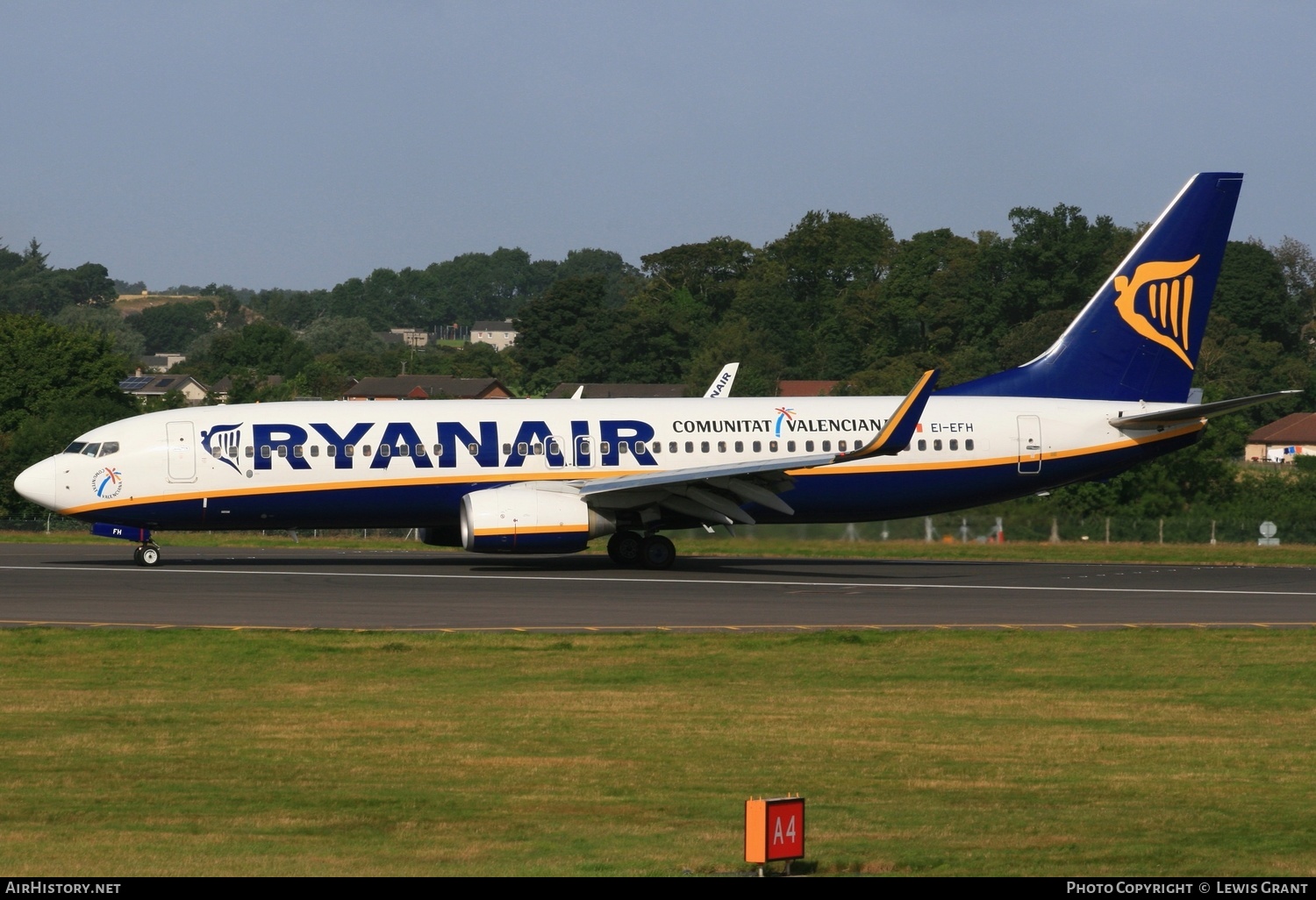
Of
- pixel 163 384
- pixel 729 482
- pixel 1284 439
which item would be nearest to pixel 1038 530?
pixel 729 482

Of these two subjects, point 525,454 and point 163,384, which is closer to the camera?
point 525,454

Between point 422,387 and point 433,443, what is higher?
point 422,387

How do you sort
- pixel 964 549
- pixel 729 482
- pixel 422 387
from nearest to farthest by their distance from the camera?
pixel 729 482, pixel 964 549, pixel 422 387

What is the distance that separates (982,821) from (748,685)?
7790mm

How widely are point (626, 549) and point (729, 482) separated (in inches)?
140

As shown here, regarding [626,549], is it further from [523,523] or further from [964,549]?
[964,549]

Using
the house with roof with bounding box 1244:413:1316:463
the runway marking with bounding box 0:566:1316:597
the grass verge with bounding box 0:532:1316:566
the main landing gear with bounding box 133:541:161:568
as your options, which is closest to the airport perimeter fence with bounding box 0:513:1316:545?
the grass verge with bounding box 0:532:1316:566

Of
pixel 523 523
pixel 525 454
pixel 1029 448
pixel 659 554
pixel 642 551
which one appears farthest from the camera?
pixel 1029 448

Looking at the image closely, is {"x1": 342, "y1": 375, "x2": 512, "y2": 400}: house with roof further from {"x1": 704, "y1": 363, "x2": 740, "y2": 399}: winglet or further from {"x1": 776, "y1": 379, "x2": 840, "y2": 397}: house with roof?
{"x1": 704, "y1": 363, "x2": 740, "y2": 399}: winglet

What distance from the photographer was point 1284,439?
121875mm

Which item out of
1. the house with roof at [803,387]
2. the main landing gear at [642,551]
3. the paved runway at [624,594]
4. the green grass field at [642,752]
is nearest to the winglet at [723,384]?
the paved runway at [624,594]

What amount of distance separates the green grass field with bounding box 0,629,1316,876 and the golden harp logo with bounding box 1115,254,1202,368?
55.9ft

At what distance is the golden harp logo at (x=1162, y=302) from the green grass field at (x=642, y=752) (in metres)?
17.0

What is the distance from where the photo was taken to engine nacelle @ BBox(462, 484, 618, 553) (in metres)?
35.2
